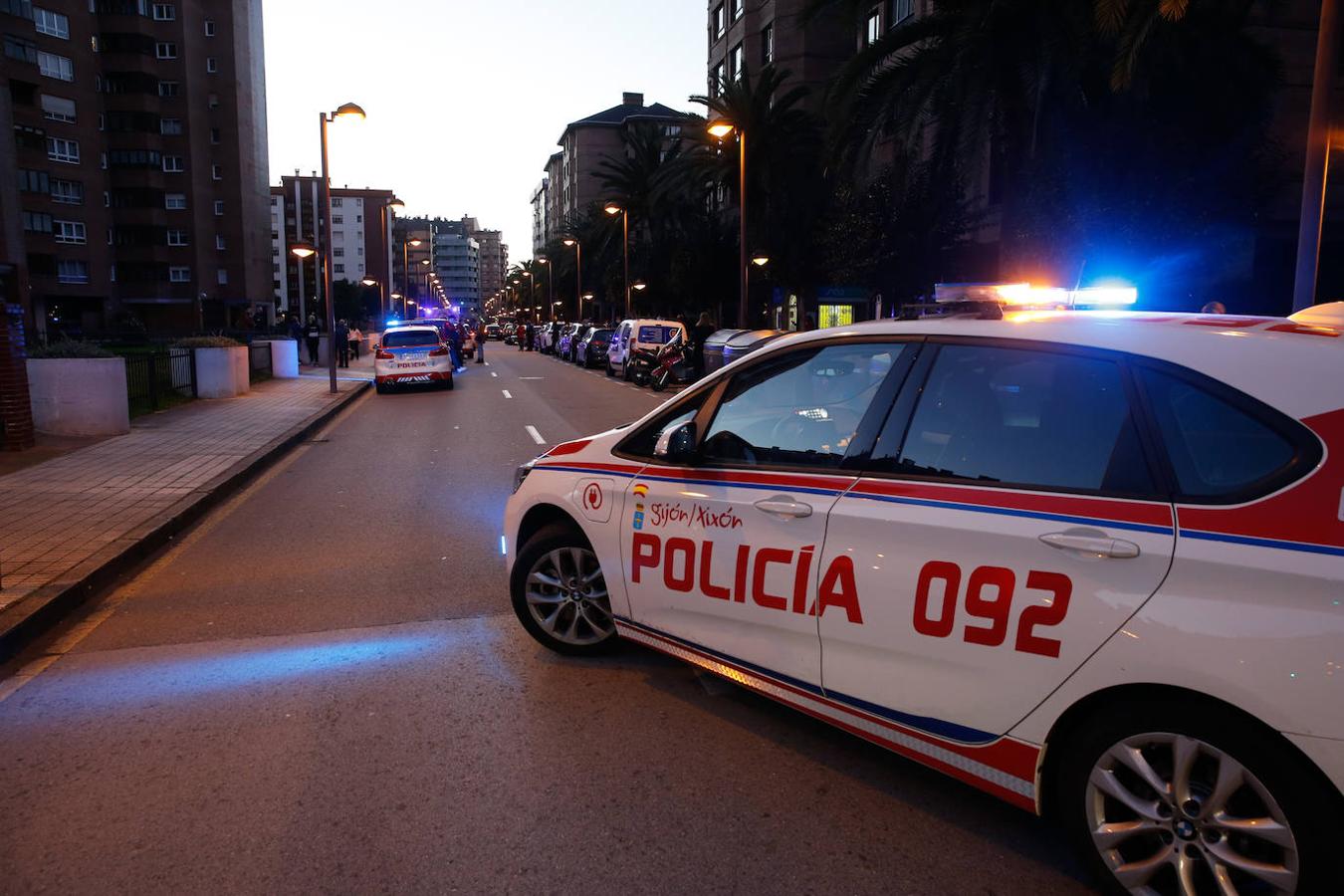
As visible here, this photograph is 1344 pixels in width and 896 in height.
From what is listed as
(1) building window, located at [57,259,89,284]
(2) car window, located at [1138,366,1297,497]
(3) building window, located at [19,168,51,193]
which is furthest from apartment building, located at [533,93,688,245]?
(2) car window, located at [1138,366,1297,497]

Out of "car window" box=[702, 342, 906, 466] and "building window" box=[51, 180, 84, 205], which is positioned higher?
"building window" box=[51, 180, 84, 205]

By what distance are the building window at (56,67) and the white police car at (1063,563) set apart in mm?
75498

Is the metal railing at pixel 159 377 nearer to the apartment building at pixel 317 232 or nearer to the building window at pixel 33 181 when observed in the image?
the building window at pixel 33 181

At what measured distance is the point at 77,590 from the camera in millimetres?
6289

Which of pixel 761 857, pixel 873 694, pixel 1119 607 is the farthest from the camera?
pixel 873 694

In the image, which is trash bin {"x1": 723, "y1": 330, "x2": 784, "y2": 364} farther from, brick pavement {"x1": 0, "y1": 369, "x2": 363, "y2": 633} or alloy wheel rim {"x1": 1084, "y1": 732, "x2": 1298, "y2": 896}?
alloy wheel rim {"x1": 1084, "y1": 732, "x2": 1298, "y2": 896}

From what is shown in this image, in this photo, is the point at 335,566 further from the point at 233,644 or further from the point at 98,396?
the point at 98,396

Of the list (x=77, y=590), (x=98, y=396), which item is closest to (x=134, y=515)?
(x=77, y=590)

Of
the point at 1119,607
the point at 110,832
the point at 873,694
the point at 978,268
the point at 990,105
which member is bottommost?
the point at 110,832

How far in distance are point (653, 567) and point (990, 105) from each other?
51.6 ft

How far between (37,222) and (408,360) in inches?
2126

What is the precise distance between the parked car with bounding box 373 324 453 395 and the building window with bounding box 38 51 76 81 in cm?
5435

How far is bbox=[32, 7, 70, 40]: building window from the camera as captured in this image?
62.8 m

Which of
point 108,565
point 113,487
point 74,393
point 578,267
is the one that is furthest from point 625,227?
point 108,565
